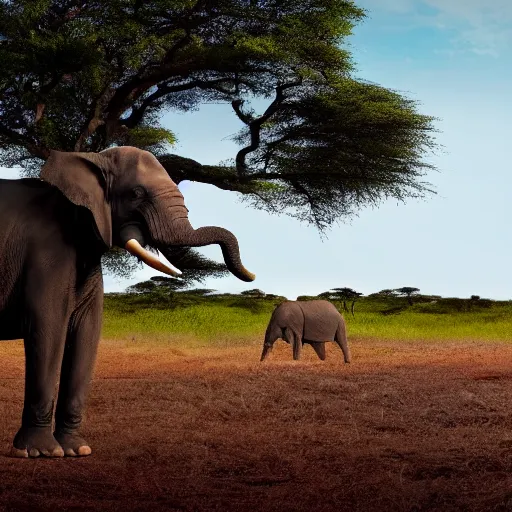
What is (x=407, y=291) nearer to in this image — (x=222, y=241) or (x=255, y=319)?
(x=255, y=319)

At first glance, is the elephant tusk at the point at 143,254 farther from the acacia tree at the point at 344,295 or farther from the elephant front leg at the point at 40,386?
the acacia tree at the point at 344,295

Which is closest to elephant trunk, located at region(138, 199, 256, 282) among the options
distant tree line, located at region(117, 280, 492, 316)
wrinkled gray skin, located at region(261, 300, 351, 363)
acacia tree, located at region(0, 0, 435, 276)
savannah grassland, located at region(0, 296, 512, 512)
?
savannah grassland, located at region(0, 296, 512, 512)

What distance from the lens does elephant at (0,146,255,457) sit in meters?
5.55

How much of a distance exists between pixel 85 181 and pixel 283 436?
8.12 feet

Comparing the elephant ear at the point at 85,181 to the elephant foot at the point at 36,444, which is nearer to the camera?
the elephant ear at the point at 85,181

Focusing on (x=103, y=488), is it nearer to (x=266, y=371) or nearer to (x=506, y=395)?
(x=506, y=395)

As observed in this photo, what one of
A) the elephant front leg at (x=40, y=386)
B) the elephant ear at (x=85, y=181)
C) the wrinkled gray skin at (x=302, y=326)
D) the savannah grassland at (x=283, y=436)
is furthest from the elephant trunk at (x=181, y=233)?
the wrinkled gray skin at (x=302, y=326)

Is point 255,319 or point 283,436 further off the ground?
point 255,319

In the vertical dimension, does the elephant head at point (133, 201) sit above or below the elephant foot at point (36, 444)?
above

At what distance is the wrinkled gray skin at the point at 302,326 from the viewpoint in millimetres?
13164

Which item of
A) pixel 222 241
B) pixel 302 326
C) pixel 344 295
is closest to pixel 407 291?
pixel 344 295

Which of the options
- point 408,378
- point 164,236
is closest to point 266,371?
point 408,378

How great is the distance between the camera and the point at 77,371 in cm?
579

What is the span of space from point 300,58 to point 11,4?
19.2 ft
